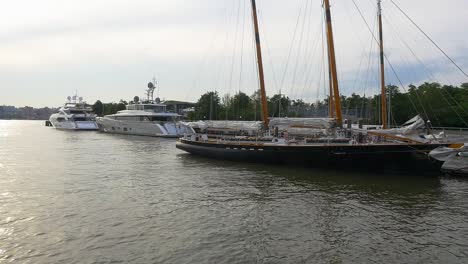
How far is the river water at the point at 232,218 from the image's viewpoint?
11461mm

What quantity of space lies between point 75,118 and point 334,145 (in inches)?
3382

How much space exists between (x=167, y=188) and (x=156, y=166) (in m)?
9.92

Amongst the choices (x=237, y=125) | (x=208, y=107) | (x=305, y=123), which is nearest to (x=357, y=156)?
(x=305, y=123)

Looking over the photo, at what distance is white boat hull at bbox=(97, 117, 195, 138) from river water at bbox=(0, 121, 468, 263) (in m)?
41.5

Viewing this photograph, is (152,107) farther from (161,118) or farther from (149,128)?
(149,128)

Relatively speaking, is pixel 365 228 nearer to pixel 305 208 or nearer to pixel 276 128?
pixel 305 208

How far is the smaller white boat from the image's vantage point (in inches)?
3757

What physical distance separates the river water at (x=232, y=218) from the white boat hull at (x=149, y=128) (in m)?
41.5

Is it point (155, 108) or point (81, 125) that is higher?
point (155, 108)

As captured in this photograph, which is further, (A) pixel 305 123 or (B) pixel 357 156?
(A) pixel 305 123

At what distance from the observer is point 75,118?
98500 mm

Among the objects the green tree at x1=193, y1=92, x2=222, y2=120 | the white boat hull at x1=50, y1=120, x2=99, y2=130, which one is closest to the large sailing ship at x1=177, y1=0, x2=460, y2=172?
the white boat hull at x1=50, y1=120, x2=99, y2=130

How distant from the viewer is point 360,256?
11.4 metres

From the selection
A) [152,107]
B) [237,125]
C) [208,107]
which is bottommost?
[237,125]
